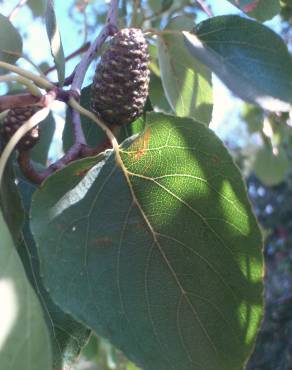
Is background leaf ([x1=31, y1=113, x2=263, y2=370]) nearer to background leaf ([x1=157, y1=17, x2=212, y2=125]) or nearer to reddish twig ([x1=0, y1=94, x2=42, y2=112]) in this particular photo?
reddish twig ([x1=0, y1=94, x2=42, y2=112])

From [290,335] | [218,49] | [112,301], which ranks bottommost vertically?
[290,335]

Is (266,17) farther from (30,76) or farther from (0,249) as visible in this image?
(0,249)

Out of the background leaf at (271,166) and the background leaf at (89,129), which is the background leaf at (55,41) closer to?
the background leaf at (89,129)

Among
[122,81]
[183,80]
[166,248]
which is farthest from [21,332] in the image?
[183,80]

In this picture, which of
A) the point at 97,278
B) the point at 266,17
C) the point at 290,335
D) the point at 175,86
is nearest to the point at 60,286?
the point at 97,278

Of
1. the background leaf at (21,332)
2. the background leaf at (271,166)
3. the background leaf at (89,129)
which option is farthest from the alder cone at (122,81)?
the background leaf at (271,166)

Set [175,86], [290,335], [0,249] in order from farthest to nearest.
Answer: [290,335], [175,86], [0,249]

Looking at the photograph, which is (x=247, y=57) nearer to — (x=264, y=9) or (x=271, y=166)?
(x=264, y=9)
